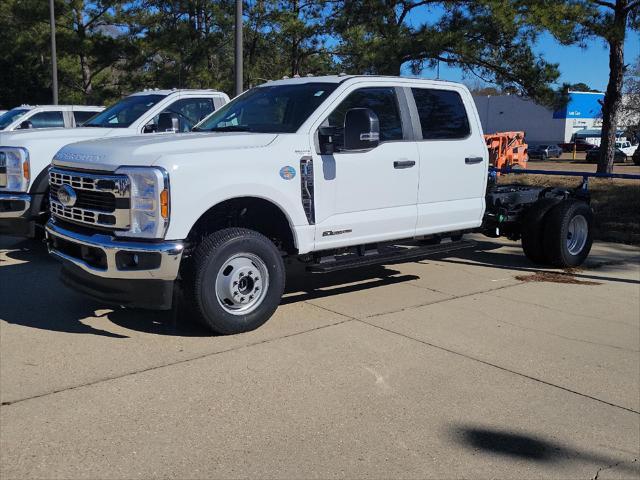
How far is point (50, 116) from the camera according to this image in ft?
43.8

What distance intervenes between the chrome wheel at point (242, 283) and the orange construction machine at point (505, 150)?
83.6 ft

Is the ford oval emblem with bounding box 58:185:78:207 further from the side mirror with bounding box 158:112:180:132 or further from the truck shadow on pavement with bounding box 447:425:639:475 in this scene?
the truck shadow on pavement with bounding box 447:425:639:475

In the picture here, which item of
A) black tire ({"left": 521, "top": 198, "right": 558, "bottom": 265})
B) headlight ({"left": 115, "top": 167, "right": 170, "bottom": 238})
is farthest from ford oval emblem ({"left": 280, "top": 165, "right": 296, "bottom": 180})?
black tire ({"left": 521, "top": 198, "right": 558, "bottom": 265})

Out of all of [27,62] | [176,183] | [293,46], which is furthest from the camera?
[27,62]

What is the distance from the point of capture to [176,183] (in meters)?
5.07

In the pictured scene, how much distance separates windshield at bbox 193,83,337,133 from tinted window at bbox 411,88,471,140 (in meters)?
1.16

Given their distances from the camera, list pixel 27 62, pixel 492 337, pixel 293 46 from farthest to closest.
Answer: pixel 27 62, pixel 293 46, pixel 492 337

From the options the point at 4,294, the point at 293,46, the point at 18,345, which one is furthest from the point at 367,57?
the point at 18,345

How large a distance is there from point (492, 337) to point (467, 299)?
4.28ft

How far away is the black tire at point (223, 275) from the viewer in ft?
17.4

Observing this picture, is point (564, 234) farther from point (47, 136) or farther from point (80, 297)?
point (47, 136)

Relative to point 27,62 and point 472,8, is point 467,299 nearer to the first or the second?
point 472,8

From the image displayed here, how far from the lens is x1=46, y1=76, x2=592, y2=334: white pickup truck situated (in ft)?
16.9

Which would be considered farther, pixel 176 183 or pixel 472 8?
pixel 472 8
